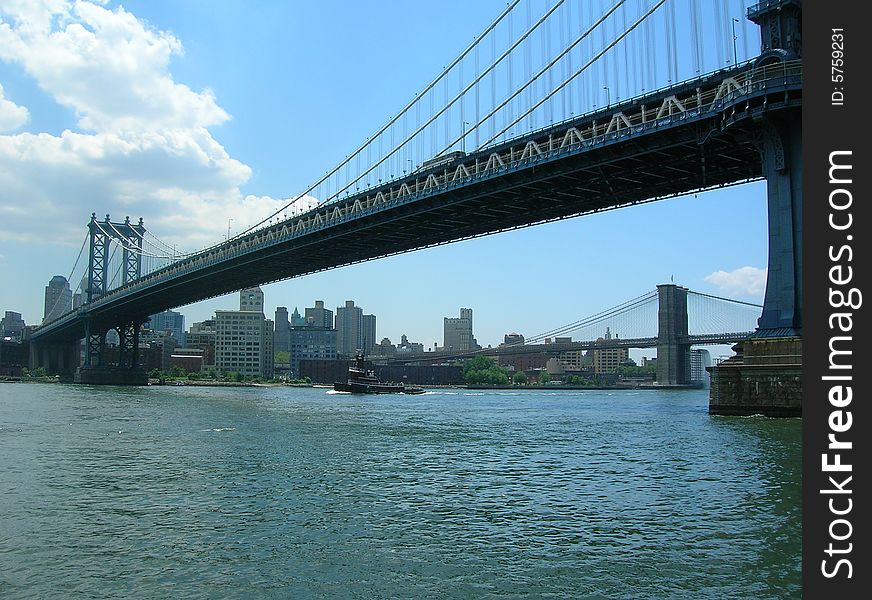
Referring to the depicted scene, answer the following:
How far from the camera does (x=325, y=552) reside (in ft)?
40.0

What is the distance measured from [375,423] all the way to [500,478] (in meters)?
20.6

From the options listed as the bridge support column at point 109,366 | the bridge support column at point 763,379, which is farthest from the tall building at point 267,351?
the bridge support column at point 763,379

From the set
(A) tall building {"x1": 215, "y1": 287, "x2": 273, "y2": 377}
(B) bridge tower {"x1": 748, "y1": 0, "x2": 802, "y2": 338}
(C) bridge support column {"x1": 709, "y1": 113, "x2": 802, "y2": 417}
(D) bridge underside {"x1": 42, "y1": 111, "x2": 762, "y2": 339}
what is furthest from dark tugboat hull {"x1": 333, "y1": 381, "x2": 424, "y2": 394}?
(A) tall building {"x1": 215, "y1": 287, "x2": 273, "y2": 377}

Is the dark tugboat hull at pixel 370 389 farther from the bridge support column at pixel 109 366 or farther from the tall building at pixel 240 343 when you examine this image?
the tall building at pixel 240 343

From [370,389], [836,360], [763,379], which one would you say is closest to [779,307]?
[763,379]

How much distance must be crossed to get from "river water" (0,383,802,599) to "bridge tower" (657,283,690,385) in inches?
4537

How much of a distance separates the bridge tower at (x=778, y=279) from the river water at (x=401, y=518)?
161 inches

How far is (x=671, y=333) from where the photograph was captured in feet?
456

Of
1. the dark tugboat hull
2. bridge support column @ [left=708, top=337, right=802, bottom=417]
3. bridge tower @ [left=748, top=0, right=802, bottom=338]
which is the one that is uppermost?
bridge tower @ [left=748, top=0, right=802, bottom=338]

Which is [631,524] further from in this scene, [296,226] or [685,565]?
[296,226]

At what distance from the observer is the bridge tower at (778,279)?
102ft

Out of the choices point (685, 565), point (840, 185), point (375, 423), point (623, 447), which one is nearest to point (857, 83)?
point (840, 185)

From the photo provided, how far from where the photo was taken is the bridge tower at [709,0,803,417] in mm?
31156

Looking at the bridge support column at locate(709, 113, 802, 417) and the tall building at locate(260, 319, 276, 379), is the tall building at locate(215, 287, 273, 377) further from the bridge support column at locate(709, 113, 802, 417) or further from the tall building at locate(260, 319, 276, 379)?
the bridge support column at locate(709, 113, 802, 417)
